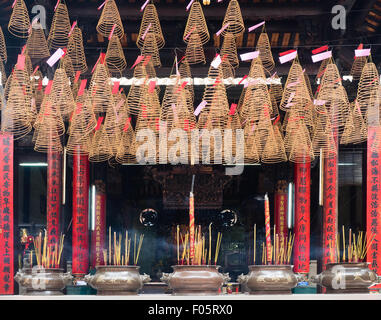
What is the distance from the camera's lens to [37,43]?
695 centimetres

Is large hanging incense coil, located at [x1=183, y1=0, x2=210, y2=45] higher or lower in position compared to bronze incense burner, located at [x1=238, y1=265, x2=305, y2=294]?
higher

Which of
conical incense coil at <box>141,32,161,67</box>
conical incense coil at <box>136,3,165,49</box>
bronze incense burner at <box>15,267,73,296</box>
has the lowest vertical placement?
bronze incense burner at <box>15,267,73,296</box>

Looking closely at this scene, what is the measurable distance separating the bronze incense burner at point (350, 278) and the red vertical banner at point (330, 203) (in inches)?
159

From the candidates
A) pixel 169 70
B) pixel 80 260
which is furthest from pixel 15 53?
pixel 80 260

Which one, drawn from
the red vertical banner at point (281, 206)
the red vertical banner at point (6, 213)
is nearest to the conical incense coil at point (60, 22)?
the red vertical banner at point (6, 213)

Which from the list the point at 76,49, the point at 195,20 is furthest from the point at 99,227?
the point at 195,20

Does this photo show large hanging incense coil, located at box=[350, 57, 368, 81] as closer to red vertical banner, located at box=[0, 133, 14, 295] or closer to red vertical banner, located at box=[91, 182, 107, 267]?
red vertical banner, located at box=[0, 133, 14, 295]

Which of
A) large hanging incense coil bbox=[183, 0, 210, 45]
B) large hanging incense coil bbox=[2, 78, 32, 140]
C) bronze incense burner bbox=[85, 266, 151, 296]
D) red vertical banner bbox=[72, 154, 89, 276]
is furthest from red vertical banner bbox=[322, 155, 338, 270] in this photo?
bronze incense burner bbox=[85, 266, 151, 296]

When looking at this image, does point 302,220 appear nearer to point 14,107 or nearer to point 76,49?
point 76,49

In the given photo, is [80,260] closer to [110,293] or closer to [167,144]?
[167,144]

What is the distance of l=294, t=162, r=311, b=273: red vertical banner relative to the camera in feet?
26.6

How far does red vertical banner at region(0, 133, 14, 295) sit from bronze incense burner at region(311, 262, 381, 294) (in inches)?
172

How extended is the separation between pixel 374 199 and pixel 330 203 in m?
0.56

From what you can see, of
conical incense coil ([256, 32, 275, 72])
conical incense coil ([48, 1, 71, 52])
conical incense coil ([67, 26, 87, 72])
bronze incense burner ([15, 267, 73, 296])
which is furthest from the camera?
conical incense coil ([256, 32, 275, 72])
